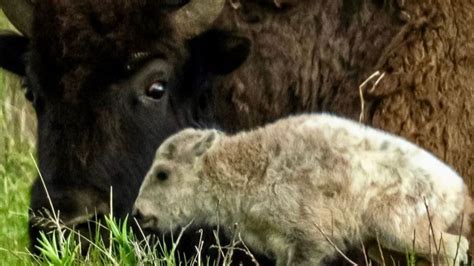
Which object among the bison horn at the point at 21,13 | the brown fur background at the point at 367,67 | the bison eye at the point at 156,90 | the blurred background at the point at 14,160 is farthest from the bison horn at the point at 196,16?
the blurred background at the point at 14,160

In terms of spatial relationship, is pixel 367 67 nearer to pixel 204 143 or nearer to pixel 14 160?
pixel 204 143

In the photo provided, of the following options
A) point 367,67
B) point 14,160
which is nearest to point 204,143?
point 367,67

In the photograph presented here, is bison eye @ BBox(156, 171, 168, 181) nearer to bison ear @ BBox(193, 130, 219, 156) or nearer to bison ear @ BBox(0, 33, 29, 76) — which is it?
bison ear @ BBox(193, 130, 219, 156)

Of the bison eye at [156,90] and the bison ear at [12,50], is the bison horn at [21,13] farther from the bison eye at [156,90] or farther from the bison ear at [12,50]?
the bison eye at [156,90]

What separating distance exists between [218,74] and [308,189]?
1.81 m

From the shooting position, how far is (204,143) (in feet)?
24.5

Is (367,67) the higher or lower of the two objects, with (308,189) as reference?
higher

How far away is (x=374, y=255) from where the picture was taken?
7.34 metres

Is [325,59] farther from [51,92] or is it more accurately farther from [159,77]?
[51,92]

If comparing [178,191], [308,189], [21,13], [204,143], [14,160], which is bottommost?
[14,160]

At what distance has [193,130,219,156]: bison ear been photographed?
24.5ft

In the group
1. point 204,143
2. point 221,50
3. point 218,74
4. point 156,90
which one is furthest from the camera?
point 218,74

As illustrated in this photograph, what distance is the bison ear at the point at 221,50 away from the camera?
8750 millimetres

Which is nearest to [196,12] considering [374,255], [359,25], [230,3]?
[230,3]
